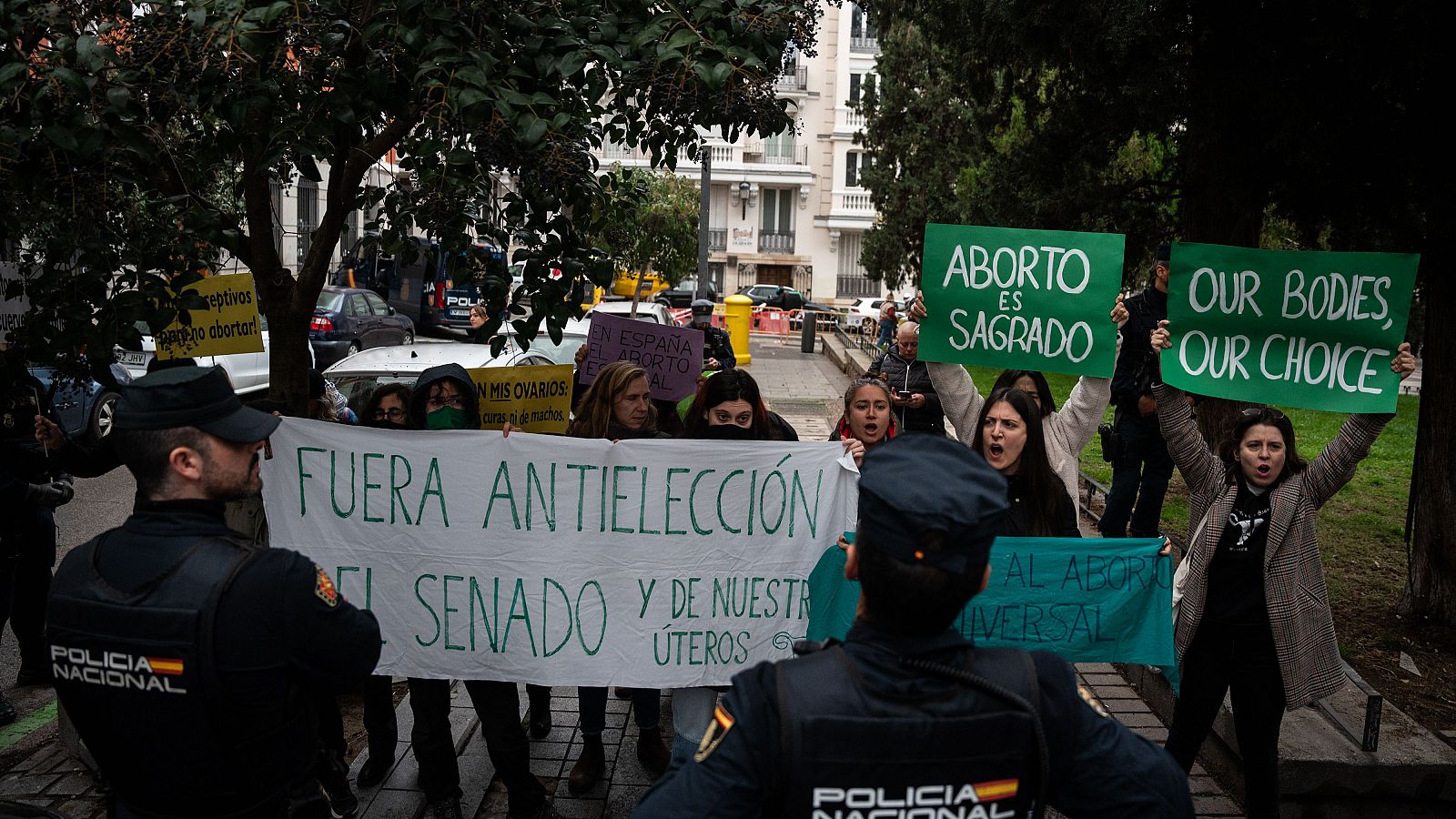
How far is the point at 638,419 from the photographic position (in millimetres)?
5559

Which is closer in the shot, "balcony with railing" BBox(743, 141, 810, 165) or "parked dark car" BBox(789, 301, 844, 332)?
"parked dark car" BBox(789, 301, 844, 332)

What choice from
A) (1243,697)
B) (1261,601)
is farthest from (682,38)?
(1243,697)

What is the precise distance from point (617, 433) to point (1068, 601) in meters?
2.12

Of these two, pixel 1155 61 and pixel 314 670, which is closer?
pixel 314 670

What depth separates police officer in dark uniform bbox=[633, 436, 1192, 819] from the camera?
2.00 m

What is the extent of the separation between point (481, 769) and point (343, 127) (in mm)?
2773

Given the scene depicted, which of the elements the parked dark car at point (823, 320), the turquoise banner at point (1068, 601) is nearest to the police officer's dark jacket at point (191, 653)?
the turquoise banner at point (1068, 601)

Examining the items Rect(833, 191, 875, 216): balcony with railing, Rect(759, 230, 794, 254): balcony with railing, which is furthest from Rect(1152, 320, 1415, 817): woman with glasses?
Rect(759, 230, 794, 254): balcony with railing

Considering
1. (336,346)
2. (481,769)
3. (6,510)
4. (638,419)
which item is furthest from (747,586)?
(336,346)

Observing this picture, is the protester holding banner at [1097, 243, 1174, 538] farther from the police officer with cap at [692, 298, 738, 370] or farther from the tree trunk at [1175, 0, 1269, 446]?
the police officer with cap at [692, 298, 738, 370]

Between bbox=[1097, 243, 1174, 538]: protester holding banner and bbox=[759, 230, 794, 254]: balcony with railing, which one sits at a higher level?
bbox=[759, 230, 794, 254]: balcony with railing

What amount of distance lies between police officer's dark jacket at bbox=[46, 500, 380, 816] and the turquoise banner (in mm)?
2122

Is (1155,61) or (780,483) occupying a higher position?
(1155,61)

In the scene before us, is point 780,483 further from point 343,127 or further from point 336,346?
point 336,346
